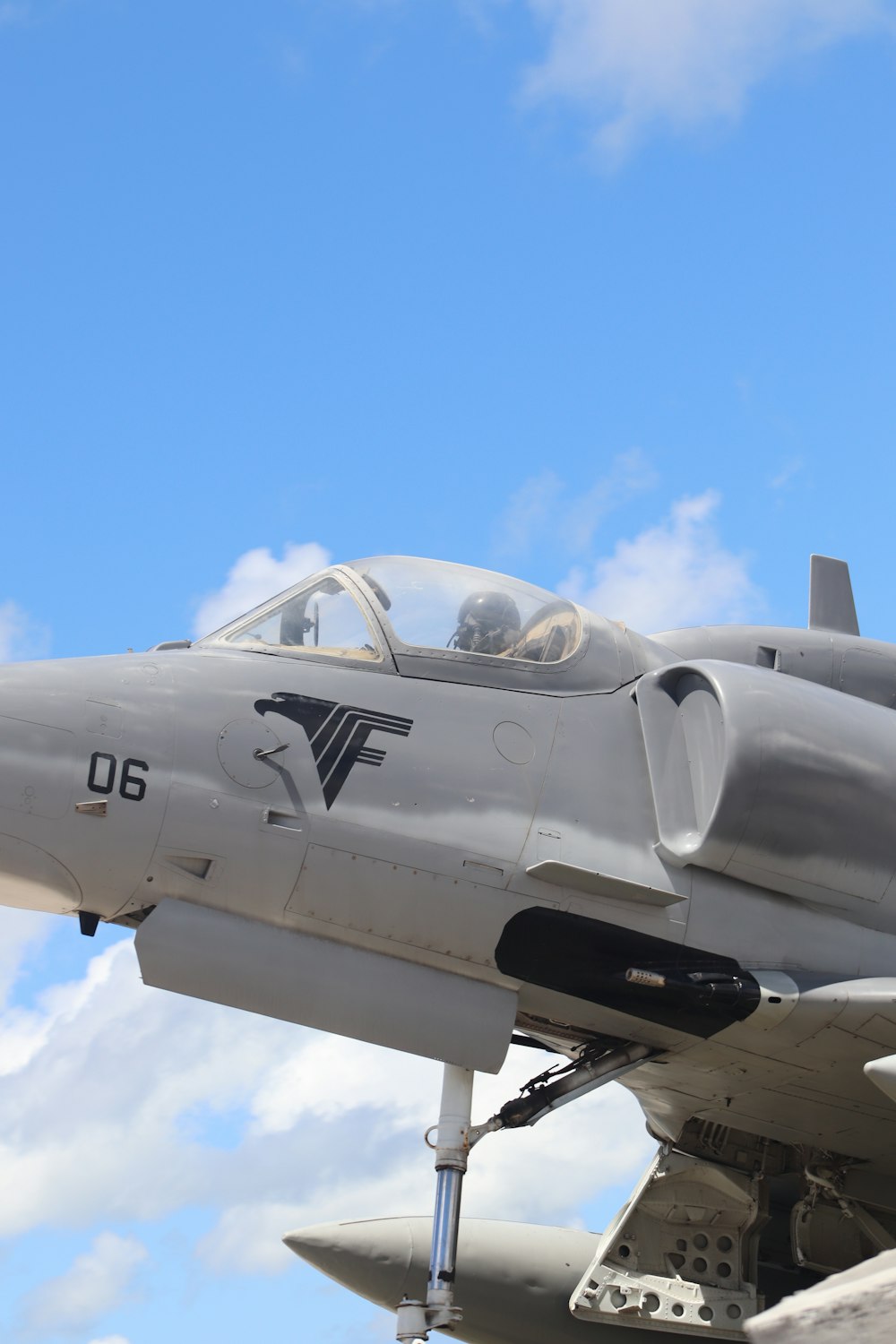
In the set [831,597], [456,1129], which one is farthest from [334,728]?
[831,597]

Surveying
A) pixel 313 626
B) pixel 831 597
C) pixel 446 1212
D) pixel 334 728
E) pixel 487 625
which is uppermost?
pixel 831 597

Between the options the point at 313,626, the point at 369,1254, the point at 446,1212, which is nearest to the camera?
the point at 446,1212

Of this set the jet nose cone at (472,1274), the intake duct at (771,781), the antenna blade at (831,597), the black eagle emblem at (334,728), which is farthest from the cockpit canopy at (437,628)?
the jet nose cone at (472,1274)

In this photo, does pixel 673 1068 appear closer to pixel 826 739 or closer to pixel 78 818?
pixel 826 739

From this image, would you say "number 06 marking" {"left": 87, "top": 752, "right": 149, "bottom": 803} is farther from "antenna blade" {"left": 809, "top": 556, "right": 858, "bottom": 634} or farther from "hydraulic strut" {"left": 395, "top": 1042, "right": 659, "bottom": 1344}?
"antenna blade" {"left": 809, "top": 556, "right": 858, "bottom": 634}

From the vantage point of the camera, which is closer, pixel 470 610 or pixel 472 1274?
pixel 470 610

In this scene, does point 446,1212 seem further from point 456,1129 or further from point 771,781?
point 771,781

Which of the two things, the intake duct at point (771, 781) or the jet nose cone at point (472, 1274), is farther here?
the jet nose cone at point (472, 1274)

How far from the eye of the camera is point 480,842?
7512 millimetres

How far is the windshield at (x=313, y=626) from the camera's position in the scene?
8.04 m

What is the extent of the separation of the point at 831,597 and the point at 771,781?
3.64 m

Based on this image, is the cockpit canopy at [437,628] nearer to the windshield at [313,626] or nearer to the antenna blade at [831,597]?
the windshield at [313,626]

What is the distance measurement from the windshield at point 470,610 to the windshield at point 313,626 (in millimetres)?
186

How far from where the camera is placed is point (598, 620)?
875 cm
